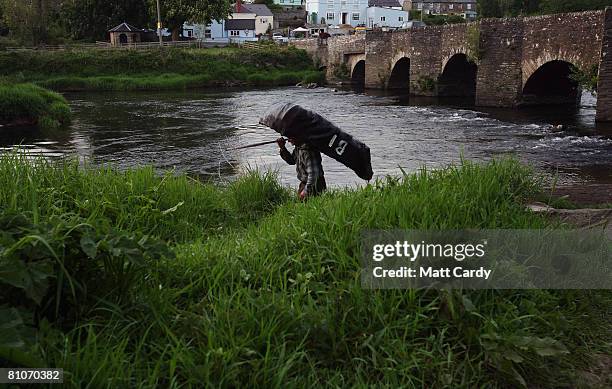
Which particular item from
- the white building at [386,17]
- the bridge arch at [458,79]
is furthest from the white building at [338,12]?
the bridge arch at [458,79]

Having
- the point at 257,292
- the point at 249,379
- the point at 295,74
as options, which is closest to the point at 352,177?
the point at 257,292

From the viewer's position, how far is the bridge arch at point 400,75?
3378 centimetres

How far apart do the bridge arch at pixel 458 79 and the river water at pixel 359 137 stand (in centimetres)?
274

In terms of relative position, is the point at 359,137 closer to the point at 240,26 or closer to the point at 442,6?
the point at 240,26

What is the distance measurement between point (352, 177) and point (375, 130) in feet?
21.7

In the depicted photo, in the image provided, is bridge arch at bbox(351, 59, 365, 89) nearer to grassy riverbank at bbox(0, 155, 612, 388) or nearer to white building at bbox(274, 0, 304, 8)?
grassy riverbank at bbox(0, 155, 612, 388)

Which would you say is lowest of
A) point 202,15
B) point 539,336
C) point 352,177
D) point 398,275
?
point 352,177

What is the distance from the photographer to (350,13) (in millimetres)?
90625

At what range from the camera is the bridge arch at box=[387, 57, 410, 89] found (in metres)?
33.8

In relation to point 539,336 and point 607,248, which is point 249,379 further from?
point 607,248

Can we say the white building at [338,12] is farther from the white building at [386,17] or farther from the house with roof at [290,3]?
the house with roof at [290,3]

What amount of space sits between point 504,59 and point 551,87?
7.84 ft

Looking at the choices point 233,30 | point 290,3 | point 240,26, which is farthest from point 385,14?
point 290,3

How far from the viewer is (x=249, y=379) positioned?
262 centimetres
